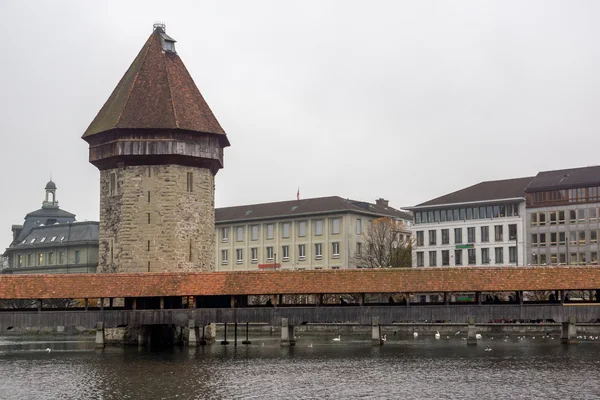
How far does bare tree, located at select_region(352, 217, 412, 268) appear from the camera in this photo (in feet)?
225

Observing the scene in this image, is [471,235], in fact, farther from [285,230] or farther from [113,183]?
[113,183]

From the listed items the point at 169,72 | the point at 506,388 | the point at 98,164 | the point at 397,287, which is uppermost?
the point at 169,72

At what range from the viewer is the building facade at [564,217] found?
215 ft

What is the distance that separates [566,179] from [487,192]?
6.11 metres

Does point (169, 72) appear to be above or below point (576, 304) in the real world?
above

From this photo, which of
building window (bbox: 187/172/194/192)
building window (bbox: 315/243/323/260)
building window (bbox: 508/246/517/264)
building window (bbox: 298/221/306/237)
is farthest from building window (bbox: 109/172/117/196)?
building window (bbox: 508/246/517/264)

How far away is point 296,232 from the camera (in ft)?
255

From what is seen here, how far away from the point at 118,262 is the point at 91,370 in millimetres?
14134

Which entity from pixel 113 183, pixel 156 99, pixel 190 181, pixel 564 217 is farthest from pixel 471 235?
pixel 113 183

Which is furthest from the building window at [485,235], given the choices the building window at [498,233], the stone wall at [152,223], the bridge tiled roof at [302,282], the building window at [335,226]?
the bridge tiled roof at [302,282]

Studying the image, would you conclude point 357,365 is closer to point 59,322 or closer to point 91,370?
point 91,370

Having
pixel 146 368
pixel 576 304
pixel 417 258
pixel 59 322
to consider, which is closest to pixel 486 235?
pixel 417 258

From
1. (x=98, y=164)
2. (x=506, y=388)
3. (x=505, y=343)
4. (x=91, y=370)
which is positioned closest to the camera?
(x=506, y=388)

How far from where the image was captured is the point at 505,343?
1763 inches
